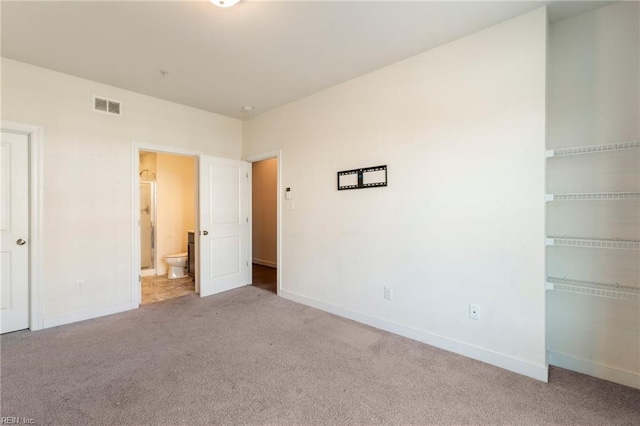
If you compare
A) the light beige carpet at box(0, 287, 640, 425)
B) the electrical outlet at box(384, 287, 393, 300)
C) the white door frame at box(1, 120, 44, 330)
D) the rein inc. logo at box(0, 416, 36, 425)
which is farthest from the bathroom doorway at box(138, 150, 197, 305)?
the electrical outlet at box(384, 287, 393, 300)

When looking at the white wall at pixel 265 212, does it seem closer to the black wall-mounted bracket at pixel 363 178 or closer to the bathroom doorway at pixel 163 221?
the bathroom doorway at pixel 163 221

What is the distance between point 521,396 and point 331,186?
7.89ft

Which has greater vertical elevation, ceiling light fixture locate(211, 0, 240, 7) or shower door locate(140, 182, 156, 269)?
ceiling light fixture locate(211, 0, 240, 7)

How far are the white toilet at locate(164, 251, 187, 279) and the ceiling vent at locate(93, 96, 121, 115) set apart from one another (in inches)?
95.7

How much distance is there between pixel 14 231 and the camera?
279 cm

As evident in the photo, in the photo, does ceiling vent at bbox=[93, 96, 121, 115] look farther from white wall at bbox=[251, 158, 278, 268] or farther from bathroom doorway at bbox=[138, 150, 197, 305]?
white wall at bbox=[251, 158, 278, 268]

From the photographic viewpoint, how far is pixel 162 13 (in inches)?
81.8

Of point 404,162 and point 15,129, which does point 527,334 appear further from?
point 15,129

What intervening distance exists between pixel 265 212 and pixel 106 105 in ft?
11.2

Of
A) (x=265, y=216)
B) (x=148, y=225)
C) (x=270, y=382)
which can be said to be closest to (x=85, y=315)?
(x=148, y=225)

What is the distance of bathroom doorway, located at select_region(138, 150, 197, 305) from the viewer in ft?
16.4

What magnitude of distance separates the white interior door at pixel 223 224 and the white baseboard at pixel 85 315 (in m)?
0.88

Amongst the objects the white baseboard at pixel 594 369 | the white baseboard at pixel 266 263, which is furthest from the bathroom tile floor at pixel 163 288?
the white baseboard at pixel 594 369

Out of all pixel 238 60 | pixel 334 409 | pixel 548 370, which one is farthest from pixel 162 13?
pixel 548 370
